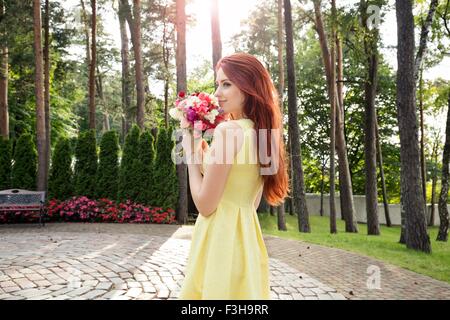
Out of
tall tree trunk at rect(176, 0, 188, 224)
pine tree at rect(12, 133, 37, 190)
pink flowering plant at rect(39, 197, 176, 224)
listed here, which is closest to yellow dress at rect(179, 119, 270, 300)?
tall tree trunk at rect(176, 0, 188, 224)

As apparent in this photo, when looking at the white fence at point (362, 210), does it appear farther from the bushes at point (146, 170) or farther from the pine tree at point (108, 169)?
the pine tree at point (108, 169)

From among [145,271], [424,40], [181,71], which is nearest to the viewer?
[145,271]

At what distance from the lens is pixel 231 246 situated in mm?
1784

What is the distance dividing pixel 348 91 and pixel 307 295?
24540 millimetres

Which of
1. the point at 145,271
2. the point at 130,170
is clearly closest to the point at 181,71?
the point at 130,170

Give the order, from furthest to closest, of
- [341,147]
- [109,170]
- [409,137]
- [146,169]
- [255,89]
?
[341,147] → [109,170] → [146,169] → [409,137] → [255,89]

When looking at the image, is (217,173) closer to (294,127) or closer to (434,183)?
(294,127)

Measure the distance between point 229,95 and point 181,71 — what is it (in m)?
10.4

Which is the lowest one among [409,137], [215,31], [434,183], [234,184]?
[434,183]

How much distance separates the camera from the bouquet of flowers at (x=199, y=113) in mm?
1925

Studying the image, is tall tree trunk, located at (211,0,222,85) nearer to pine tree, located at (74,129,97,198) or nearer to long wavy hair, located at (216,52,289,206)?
pine tree, located at (74,129,97,198)

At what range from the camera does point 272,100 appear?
6.38 ft

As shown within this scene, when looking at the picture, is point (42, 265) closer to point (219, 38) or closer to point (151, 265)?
point (151, 265)

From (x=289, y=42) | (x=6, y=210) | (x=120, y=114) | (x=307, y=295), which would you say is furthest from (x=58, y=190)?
(x=307, y=295)
